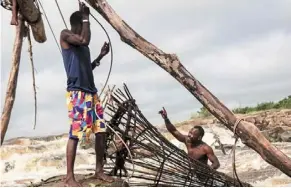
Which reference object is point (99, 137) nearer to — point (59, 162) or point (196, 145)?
point (196, 145)

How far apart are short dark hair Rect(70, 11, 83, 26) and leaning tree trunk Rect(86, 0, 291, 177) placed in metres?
0.20

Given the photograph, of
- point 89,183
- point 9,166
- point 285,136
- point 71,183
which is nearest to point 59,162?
point 9,166

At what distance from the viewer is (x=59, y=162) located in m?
10.1

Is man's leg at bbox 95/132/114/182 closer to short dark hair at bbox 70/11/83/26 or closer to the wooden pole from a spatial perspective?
the wooden pole

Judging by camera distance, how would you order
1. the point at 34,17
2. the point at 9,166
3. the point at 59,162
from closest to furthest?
1. the point at 34,17
2. the point at 59,162
3. the point at 9,166

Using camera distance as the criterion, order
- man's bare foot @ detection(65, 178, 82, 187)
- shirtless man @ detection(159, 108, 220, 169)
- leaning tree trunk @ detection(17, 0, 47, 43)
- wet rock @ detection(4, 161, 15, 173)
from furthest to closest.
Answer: wet rock @ detection(4, 161, 15, 173), shirtless man @ detection(159, 108, 220, 169), leaning tree trunk @ detection(17, 0, 47, 43), man's bare foot @ detection(65, 178, 82, 187)

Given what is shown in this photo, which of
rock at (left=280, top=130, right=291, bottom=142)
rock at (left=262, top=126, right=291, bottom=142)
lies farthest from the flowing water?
rock at (left=280, top=130, right=291, bottom=142)

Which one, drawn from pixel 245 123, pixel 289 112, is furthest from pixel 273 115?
pixel 245 123

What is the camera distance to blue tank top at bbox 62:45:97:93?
425 cm

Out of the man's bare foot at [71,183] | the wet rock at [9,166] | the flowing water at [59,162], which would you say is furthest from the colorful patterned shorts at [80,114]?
the wet rock at [9,166]

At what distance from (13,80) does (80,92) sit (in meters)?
0.76

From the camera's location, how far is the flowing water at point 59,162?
779 centimetres

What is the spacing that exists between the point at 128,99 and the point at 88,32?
2.41ft

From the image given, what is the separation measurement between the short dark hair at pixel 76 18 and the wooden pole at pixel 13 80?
0.67m
